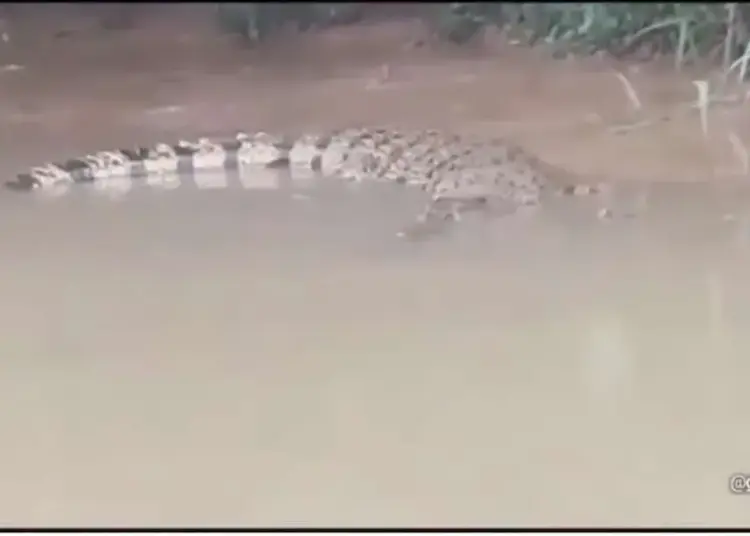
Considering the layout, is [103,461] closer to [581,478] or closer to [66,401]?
[66,401]

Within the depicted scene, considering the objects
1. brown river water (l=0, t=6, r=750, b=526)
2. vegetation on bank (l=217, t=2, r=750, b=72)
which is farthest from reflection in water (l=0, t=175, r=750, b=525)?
vegetation on bank (l=217, t=2, r=750, b=72)

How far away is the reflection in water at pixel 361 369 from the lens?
0.93m

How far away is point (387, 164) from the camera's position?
0.96m

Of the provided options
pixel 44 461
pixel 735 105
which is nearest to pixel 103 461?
pixel 44 461

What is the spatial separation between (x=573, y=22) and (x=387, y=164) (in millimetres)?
215

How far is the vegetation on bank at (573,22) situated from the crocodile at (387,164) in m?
0.10

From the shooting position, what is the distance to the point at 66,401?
0.94m

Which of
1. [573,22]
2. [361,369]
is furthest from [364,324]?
[573,22]

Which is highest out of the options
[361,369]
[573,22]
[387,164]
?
[573,22]

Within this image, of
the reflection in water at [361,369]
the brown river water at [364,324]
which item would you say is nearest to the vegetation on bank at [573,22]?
the brown river water at [364,324]

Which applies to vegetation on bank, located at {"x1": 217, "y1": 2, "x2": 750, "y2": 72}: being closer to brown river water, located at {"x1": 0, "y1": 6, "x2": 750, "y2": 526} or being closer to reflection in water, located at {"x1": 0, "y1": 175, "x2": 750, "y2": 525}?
brown river water, located at {"x1": 0, "y1": 6, "x2": 750, "y2": 526}

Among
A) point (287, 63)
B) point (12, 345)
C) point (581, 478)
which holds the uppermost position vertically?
point (287, 63)

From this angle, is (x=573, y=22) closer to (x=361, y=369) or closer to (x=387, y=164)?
(x=387, y=164)

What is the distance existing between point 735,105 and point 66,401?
2.26ft
